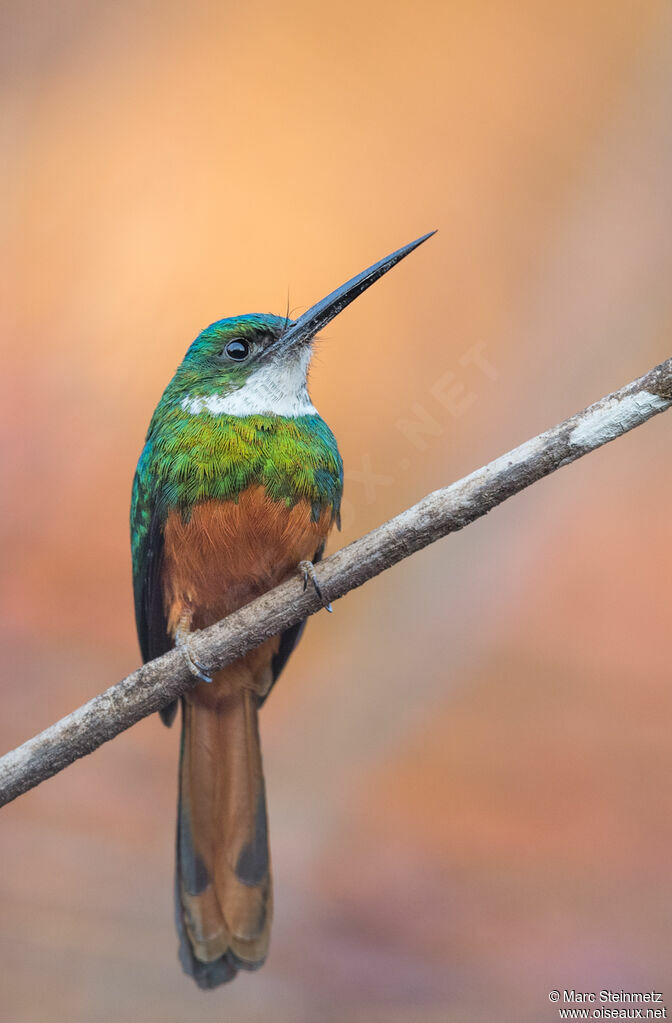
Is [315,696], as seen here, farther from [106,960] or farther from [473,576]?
[106,960]

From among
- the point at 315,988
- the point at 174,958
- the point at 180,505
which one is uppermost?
the point at 180,505

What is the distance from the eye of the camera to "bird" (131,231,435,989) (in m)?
1.63

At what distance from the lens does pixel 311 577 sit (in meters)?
1.52

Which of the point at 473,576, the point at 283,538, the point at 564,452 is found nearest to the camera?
the point at 564,452

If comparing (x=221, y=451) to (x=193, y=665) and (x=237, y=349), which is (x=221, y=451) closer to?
(x=237, y=349)

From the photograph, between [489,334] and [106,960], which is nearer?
[106,960]

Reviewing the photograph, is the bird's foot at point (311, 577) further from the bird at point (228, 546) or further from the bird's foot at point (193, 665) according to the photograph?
the bird's foot at point (193, 665)

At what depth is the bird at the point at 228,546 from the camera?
64.0 inches

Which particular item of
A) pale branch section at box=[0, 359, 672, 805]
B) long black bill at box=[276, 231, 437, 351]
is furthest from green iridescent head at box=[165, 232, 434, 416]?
pale branch section at box=[0, 359, 672, 805]

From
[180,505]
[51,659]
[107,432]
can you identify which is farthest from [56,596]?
[180,505]

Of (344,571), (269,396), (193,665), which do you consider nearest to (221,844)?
(193,665)

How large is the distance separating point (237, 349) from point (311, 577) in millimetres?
503

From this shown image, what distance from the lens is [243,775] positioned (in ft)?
6.36

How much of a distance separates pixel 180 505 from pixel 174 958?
1.09m
